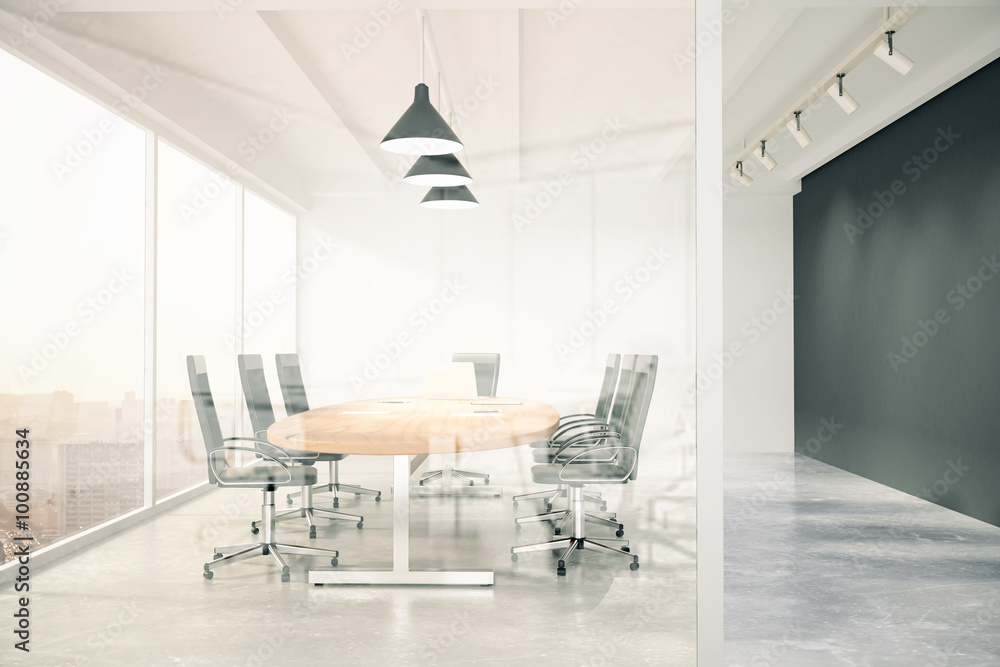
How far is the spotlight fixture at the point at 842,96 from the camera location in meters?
4.96

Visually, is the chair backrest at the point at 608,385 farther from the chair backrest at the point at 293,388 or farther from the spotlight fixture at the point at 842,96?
the spotlight fixture at the point at 842,96

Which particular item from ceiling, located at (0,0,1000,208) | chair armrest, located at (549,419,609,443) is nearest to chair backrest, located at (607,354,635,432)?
chair armrest, located at (549,419,609,443)

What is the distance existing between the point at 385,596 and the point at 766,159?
3.02m

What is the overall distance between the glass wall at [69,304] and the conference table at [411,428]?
1.24 metres

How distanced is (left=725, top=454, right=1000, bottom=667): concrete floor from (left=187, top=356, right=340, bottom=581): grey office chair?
2043 millimetres

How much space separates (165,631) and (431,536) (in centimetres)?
121

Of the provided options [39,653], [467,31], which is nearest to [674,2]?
[467,31]

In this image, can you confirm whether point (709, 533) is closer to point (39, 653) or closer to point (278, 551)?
point (278, 551)

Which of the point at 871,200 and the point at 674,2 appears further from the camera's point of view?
the point at 871,200

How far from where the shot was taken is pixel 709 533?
253 centimetres

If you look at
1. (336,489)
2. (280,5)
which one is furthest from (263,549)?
(280,5)

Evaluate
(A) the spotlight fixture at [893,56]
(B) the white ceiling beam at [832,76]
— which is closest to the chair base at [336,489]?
(B) the white ceiling beam at [832,76]

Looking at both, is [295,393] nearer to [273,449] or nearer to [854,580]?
[273,449]

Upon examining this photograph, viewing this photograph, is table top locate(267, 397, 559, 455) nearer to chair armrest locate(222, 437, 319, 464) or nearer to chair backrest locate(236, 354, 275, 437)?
chair armrest locate(222, 437, 319, 464)
